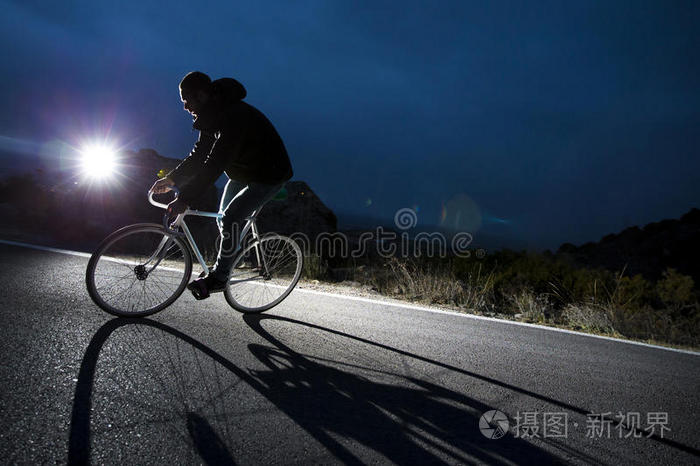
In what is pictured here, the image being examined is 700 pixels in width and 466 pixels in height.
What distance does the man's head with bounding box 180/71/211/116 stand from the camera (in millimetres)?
3279

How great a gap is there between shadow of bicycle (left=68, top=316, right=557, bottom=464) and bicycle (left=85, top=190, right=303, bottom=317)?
2.45 feet

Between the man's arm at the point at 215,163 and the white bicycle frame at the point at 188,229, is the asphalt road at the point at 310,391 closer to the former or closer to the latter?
the white bicycle frame at the point at 188,229

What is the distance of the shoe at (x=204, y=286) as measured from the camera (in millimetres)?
3451

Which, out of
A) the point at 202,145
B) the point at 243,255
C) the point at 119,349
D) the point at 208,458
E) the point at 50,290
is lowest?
the point at 208,458

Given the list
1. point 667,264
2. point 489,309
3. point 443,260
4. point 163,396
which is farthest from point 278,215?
point 667,264

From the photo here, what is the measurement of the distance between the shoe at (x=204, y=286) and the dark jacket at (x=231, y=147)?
803 millimetres

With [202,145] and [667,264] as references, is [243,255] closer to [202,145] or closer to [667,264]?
[202,145]

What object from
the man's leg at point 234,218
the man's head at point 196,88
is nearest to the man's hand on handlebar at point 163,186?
the man's leg at point 234,218

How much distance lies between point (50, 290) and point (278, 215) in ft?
31.4

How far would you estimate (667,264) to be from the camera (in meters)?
24.4
